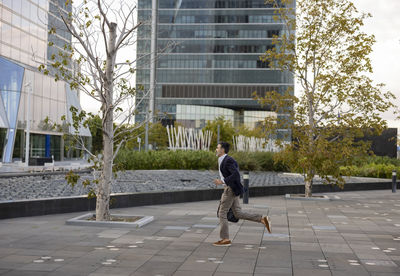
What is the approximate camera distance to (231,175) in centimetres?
846

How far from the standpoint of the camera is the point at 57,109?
53812mm

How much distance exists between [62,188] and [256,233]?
11.0 metres

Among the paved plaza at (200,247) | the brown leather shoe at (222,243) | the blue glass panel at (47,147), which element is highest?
the blue glass panel at (47,147)

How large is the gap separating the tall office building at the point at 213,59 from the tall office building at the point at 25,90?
46764mm

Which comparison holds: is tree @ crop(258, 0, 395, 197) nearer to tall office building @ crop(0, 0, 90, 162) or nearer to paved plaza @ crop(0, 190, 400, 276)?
paved plaza @ crop(0, 190, 400, 276)

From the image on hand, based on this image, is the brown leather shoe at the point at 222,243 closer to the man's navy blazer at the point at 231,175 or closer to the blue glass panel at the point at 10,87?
the man's navy blazer at the point at 231,175

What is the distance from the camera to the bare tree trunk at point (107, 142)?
35.6 feet

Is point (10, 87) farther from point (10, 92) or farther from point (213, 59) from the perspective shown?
point (213, 59)

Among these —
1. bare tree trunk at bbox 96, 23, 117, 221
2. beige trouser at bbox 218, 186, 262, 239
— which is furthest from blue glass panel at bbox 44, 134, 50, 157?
beige trouser at bbox 218, 186, 262, 239

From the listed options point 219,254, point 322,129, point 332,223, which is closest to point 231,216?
point 219,254

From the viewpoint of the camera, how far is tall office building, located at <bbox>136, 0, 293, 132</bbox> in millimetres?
103500

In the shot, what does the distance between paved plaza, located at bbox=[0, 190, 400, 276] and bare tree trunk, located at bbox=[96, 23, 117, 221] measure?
0.71m

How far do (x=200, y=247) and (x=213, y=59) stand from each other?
321ft

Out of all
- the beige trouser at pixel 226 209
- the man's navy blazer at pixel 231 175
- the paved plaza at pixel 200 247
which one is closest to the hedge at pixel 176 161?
the paved plaza at pixel 200 247
